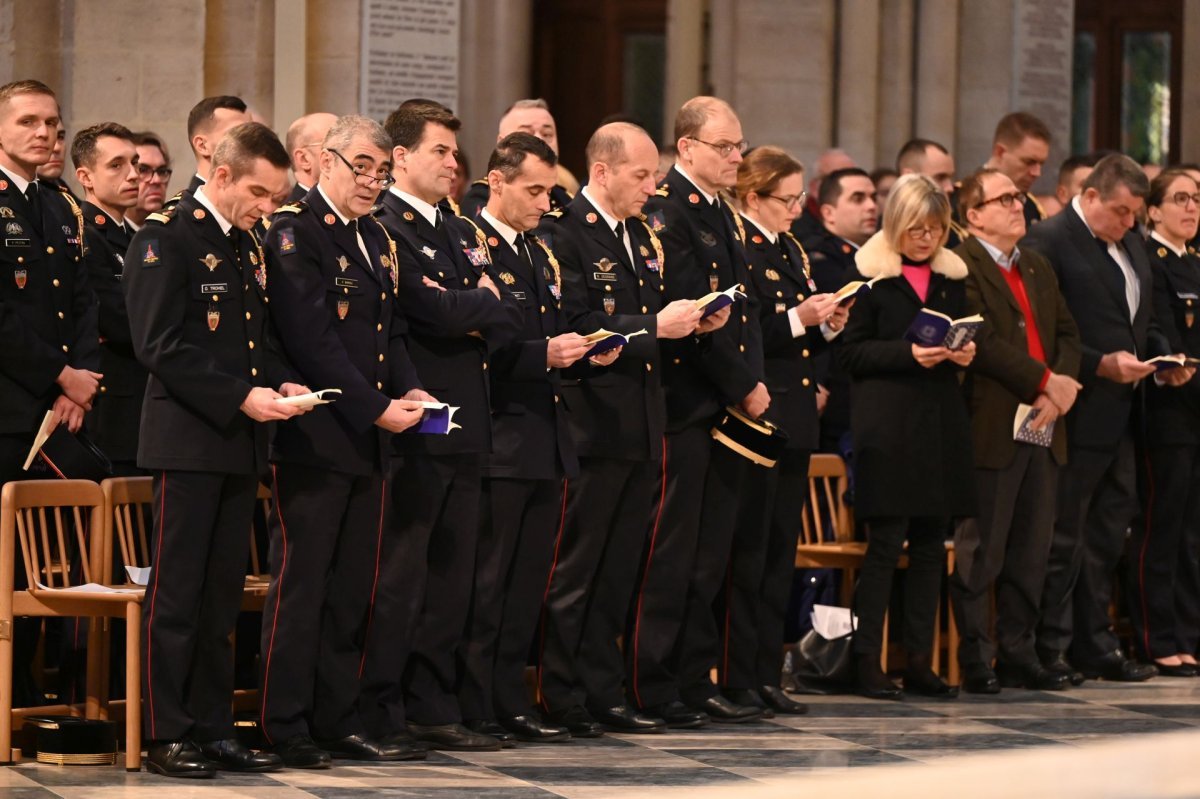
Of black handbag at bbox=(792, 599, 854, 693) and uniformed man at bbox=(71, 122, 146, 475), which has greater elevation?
uniformed man at bbox=(71, 122, 146, 475)

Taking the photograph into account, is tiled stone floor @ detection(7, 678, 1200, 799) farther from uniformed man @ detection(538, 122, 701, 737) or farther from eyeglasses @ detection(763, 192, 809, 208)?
eyeglasses @ detection(763, 192, 809, 208)

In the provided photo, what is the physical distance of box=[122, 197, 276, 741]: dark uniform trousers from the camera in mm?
5719

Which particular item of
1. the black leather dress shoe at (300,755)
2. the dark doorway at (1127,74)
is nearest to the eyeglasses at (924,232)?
the black leather dress shoe at (300,755)

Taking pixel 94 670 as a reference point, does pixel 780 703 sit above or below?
below

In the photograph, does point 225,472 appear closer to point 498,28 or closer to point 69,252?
point 69,252

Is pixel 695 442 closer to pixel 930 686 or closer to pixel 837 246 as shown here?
pixel 930 686

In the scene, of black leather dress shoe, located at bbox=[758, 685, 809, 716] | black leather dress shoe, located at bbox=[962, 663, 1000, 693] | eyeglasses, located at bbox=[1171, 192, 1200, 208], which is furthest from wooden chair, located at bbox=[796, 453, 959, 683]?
eyeglasses, located at bbox=[1171, 192, 1200, 208]

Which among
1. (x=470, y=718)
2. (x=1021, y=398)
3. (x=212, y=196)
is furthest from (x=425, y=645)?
(x=1021, y=398)

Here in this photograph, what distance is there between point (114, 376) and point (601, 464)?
1656 mm

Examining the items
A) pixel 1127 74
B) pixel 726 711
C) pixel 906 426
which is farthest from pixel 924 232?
pixel 1127 74

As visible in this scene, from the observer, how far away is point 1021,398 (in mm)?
8008

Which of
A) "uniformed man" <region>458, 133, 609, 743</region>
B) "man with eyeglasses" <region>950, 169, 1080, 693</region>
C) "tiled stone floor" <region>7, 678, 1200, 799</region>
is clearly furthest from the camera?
"man with eyeglasses" <region>950, 169, 1080, 693</region>

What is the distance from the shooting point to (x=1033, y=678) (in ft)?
26.9

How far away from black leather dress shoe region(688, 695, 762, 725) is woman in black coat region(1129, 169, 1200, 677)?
237 centimetres
